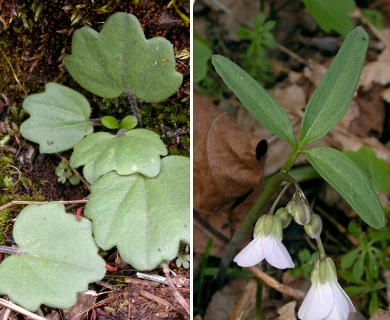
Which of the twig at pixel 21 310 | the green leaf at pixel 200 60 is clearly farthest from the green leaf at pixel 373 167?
the twig at pixel 21 310

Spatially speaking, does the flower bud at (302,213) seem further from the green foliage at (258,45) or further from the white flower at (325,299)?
the green foliage at (258,45)

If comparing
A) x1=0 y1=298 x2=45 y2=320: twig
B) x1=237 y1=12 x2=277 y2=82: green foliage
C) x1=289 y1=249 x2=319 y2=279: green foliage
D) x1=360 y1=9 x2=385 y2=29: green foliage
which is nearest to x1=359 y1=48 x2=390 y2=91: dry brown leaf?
x1=360 y1=9 x2=385 y2=29: green foliage

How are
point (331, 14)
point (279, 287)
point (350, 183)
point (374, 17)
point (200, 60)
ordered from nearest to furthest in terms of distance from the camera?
point (350, 183) → point (279, 287) → point (200, 60) → point (331, 14) → point (374, 17)

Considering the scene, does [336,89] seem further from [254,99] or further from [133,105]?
[133,105]

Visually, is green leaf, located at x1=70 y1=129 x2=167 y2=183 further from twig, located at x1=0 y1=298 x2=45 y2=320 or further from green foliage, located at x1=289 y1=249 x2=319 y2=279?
green foliage, located at x1=289 y1=249 x2=319 y2=279

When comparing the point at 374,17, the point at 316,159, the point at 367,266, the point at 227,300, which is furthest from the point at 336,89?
the point at 374,17

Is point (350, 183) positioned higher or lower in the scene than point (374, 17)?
higher
